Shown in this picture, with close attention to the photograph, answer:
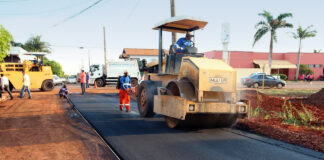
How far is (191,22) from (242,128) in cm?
304

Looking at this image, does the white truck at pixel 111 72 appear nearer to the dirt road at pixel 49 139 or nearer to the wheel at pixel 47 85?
the wheel at pixel 47 85

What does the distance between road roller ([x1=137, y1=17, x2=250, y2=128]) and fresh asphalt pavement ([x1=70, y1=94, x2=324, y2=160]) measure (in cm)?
31

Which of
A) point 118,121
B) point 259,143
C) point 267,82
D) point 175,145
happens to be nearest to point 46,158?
point 175,145

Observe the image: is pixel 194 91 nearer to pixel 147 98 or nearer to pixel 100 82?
pixel 147 98

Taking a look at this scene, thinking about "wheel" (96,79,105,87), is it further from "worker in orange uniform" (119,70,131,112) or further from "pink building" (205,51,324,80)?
"pink building" (205,51,324,80)

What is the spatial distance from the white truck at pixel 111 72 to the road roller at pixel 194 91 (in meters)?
16.4

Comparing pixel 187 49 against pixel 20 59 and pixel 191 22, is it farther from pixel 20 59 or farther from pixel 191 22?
pixel 20 59

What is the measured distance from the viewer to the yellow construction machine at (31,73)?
16.6 m

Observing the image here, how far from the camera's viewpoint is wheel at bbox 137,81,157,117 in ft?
23.3

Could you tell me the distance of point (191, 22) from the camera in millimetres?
6906

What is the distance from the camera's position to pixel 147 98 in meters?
7.13

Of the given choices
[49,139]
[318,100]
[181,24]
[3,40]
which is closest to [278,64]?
[318,100]

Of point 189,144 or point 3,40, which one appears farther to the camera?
point 3,40

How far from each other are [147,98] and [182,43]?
5.87 feet
